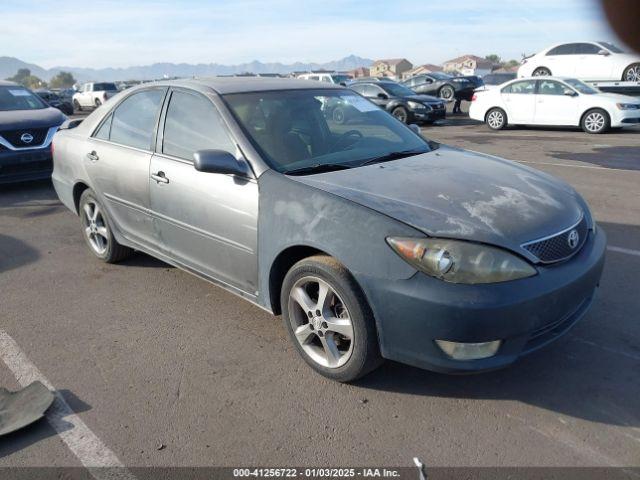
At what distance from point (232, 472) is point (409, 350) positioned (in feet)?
3.27

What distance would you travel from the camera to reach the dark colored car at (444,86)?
21531 millimetres

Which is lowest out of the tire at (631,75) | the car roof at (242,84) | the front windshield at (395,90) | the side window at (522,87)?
the front windshield at (395,90)

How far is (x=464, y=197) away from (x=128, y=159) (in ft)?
8.72

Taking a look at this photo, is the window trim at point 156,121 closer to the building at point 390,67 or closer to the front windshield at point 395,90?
the front windshield at point 395,90

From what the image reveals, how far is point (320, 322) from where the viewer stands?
9.92 feet

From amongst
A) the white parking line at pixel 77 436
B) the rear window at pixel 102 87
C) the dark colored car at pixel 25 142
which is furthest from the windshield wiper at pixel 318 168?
the rear window at pixel 102 87

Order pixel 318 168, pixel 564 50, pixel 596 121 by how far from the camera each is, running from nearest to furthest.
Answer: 1. pixel 318 168
2. pixel 596 121
3. pixel 564 50

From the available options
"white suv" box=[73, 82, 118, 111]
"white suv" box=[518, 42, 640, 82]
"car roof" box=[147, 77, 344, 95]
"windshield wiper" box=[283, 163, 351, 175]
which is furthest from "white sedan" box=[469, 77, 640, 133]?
→ "white suv" box=[73, 82, 118, 111]

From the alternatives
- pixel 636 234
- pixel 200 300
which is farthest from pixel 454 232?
pixel 636 234

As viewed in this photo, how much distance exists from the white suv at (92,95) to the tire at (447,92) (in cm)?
2075

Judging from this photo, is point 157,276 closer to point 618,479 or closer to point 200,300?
point 200,300

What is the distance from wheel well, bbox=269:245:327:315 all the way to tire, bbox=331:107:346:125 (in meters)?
1.33

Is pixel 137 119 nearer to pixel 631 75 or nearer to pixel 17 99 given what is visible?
pixel 17 99

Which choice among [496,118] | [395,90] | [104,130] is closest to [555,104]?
[496,118]
